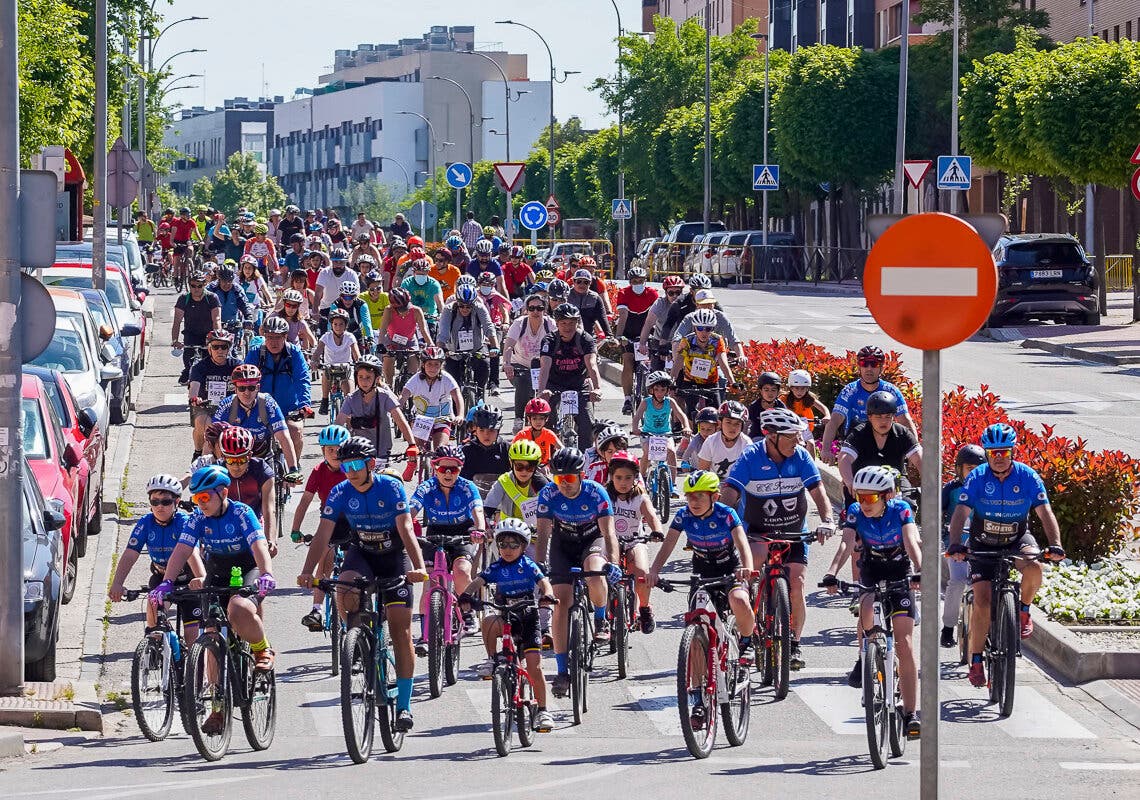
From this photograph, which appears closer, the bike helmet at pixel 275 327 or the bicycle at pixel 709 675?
the bicycle at pixel 709 675

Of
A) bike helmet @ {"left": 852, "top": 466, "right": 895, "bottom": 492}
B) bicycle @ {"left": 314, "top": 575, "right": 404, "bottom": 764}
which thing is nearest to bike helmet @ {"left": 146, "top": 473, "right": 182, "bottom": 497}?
bicycle @ {"left": 314, "top": 575, "right": 404, "bottom": 764}

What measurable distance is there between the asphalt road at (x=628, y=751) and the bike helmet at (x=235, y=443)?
1371 mm

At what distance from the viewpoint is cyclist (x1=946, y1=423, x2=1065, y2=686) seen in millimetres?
11952

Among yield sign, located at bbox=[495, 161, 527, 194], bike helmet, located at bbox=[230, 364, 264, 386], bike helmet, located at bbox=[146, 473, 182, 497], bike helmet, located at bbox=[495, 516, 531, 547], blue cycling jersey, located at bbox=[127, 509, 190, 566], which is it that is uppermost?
yield sign, located at bbox=[495, 161, 527, 194]

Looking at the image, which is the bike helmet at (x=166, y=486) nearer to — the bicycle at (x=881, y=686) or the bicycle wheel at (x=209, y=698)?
the bicycle wheel at (x=209, y=698)

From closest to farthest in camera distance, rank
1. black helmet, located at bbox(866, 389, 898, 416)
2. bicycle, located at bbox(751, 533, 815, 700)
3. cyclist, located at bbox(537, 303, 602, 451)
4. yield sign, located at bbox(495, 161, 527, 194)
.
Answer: bicycle, located at bbox(751, 533, 815, 700), black helmet, located at bbox(866, 389, 898, 416), cyclist, located at bbox(537, 303, 602, 451), yield sign, located at bbox(495, 161, 527, 194)

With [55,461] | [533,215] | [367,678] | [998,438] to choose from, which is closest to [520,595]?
[367,678]

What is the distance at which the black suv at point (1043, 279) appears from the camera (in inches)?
1516

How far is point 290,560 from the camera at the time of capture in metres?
16.9

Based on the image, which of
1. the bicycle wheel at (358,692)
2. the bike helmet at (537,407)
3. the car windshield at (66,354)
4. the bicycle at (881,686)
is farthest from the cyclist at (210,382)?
the bicycle at (881,686)

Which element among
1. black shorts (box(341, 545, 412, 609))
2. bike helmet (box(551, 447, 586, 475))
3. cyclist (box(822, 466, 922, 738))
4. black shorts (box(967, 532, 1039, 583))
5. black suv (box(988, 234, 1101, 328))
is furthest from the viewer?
black suv (box(988, 234, 1101, 328))

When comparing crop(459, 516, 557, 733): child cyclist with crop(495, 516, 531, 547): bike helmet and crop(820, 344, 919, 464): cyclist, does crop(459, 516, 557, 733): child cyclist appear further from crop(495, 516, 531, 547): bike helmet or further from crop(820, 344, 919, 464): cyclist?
crop(820, 344, 919, 464): cyclist

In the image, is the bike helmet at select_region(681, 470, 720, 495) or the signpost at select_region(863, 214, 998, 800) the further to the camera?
the bike helmet at select_region(681, 470, 720, 495)

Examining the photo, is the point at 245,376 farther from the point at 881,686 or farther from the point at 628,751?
the point at 881,686
